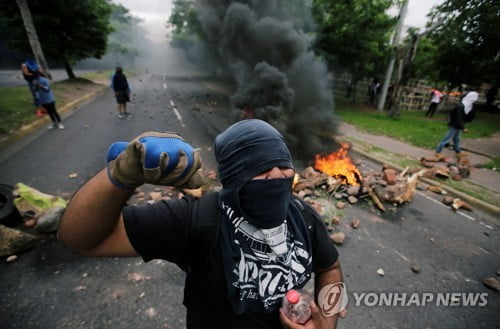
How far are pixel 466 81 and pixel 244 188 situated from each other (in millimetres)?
20836

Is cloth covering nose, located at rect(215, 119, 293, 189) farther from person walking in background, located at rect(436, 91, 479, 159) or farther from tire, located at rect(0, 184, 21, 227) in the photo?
person walking in background, located at rect(436, 91, 479, 159)

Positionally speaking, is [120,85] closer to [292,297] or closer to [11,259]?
[11,259]

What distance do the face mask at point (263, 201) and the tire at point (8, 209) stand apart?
12.5ft

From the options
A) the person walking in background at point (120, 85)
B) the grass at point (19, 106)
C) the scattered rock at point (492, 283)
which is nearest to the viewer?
the scattered rock at point (492, 283)

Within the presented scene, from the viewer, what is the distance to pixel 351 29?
1131cm

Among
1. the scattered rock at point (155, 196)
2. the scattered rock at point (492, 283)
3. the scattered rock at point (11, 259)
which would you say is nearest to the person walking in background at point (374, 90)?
the scattered rock at point (492, 283)

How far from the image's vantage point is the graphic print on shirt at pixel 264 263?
1202 millimetres

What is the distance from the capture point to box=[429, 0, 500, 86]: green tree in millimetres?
9305

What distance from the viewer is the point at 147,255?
3.73 feet

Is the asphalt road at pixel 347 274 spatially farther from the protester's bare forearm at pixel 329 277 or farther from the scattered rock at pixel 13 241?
the protester's bare forearm at pixel 329 277

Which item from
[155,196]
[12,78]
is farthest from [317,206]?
[12,78]

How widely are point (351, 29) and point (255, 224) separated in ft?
42.3

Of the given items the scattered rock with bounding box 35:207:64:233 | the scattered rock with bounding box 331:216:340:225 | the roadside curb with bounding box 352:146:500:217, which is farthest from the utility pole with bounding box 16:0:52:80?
the roadside curb with bounding box 352:146:500:217

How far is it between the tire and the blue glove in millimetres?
3541
